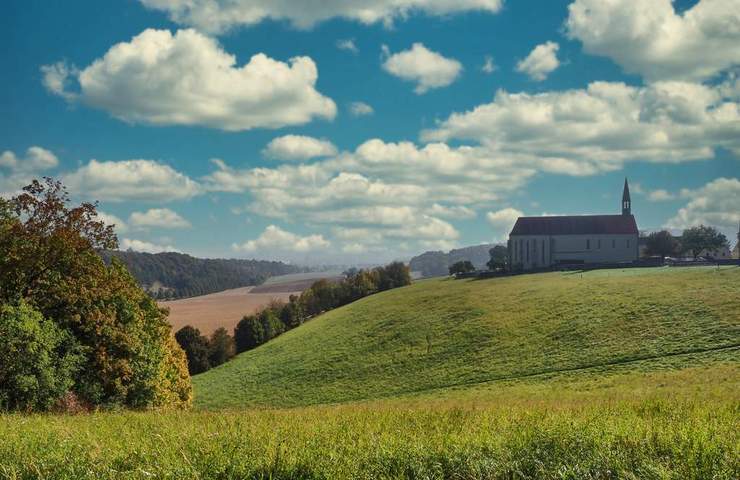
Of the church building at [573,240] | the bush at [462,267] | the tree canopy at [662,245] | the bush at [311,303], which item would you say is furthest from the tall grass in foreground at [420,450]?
the tree canopy at [662,245]

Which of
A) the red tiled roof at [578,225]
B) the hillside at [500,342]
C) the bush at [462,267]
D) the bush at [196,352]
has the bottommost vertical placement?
the bush at [196,352]

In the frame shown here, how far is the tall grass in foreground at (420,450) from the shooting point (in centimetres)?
780

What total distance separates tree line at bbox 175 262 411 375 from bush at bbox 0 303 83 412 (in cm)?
7132

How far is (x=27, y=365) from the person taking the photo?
92.9ft

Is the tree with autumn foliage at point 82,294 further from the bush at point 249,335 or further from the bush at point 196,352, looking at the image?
the bush at point 249,335

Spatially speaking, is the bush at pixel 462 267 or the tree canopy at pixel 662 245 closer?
the bush at pixel 462 267

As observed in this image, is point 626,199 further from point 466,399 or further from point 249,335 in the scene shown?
point 466,399

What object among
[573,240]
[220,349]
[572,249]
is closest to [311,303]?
[220,349]

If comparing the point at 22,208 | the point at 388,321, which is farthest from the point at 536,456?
the point at 388,321

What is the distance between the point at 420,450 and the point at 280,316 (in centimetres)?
11805

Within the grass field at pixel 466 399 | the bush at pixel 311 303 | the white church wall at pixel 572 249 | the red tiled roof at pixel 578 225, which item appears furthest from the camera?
the red tiled roof at pixel 578 225

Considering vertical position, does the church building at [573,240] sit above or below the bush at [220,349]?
above

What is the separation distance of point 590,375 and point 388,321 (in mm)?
43710

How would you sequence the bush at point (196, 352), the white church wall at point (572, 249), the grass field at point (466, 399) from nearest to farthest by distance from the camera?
1. the grass field at point (466, 399)
2. the bush at point (196, 352)
3. the white church wall at point (572, 249)
